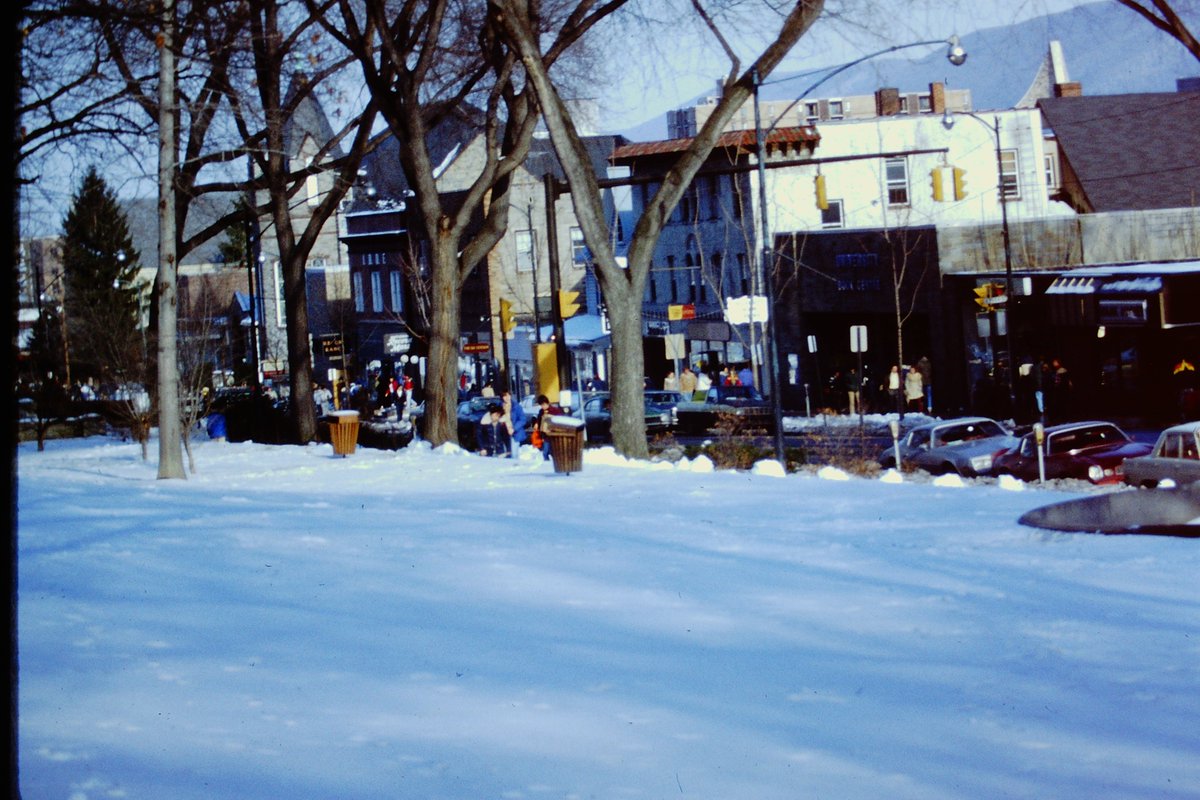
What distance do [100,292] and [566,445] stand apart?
57.8 m

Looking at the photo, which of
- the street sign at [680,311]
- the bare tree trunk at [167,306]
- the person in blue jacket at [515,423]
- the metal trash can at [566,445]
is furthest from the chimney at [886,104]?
the metal trash can at [566,445]

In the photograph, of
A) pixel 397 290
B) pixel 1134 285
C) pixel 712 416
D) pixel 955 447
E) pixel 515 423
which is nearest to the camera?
pixel 955 447

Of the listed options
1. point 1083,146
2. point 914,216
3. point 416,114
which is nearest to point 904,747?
point 416,114

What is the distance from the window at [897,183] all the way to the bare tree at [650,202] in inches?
1469

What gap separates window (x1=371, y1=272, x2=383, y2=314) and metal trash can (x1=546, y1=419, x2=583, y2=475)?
60667mm

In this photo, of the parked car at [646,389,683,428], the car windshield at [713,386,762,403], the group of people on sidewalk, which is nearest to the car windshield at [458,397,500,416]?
the parked car at [646,389,683,428]

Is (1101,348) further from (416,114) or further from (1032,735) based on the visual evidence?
(1032,735)

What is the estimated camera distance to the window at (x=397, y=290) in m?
77.1

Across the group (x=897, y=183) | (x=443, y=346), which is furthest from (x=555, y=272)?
(x=897, y=183)

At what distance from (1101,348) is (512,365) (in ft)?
116

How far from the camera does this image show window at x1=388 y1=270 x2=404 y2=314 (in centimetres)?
7712

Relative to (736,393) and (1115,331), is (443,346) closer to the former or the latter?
(1115,331)

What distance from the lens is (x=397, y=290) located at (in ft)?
256

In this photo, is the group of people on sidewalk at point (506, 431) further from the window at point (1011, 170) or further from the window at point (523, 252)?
the window at point (523, 252)
